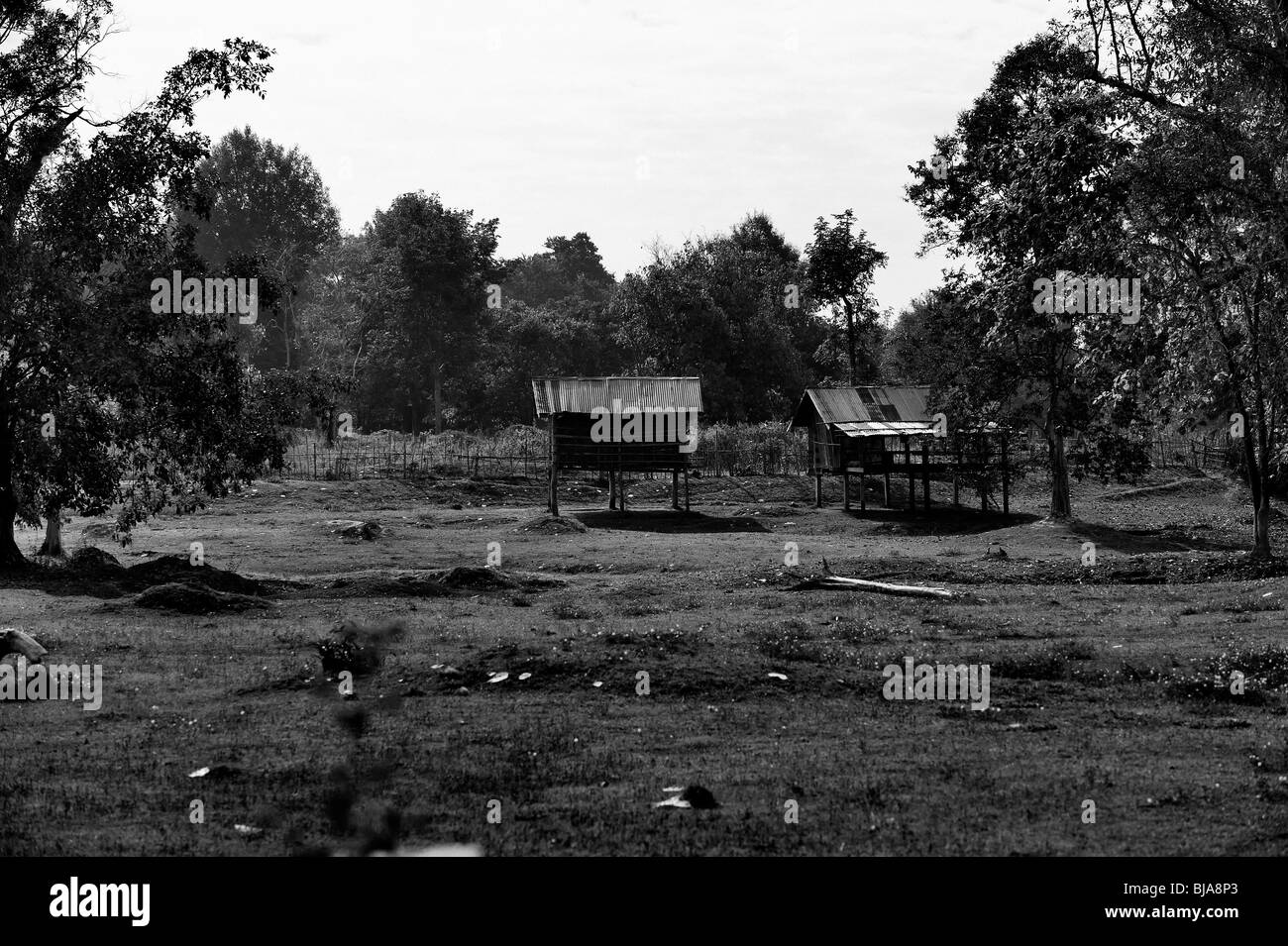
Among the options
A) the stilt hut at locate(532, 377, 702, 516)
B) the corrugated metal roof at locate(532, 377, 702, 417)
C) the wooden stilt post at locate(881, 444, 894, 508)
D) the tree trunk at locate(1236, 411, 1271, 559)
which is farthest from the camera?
the wooden stilt post at locate(881, 444, 894, 508)

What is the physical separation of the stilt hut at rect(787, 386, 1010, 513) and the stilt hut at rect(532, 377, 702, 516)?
6026 mm

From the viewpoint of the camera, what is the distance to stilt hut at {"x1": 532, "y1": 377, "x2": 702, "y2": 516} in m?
55.0

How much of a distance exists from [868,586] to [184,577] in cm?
1475

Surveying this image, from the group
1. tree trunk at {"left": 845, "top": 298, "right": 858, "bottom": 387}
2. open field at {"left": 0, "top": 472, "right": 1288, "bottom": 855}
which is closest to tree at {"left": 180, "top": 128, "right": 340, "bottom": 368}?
tree trunk at {"left": 845, "top": 298, "right": 858, "bottom": 387}

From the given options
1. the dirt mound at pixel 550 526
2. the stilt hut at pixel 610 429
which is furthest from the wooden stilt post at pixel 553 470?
the dirt mound at pixel 550 526

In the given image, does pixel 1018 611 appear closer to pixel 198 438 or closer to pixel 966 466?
pixel 198 438

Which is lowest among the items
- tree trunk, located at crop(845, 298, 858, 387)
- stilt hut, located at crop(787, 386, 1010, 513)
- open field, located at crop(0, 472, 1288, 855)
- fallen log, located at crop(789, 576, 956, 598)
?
open field, located at crop(0, 472, 1288, 855)

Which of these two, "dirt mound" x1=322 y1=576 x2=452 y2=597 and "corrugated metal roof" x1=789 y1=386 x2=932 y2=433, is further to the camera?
"corrugated metal roof" x1=789 y1=386 x2=932 y2=433

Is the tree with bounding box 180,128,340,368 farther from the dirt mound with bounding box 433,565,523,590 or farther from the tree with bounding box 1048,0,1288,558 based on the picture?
the tree with bounding box 1048,0,1288,558

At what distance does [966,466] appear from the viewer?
2063 inches

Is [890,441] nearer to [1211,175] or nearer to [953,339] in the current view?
[953,339]

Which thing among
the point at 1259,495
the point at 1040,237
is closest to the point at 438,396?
the point at 1040,237

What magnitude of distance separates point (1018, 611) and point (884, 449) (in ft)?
99.7
